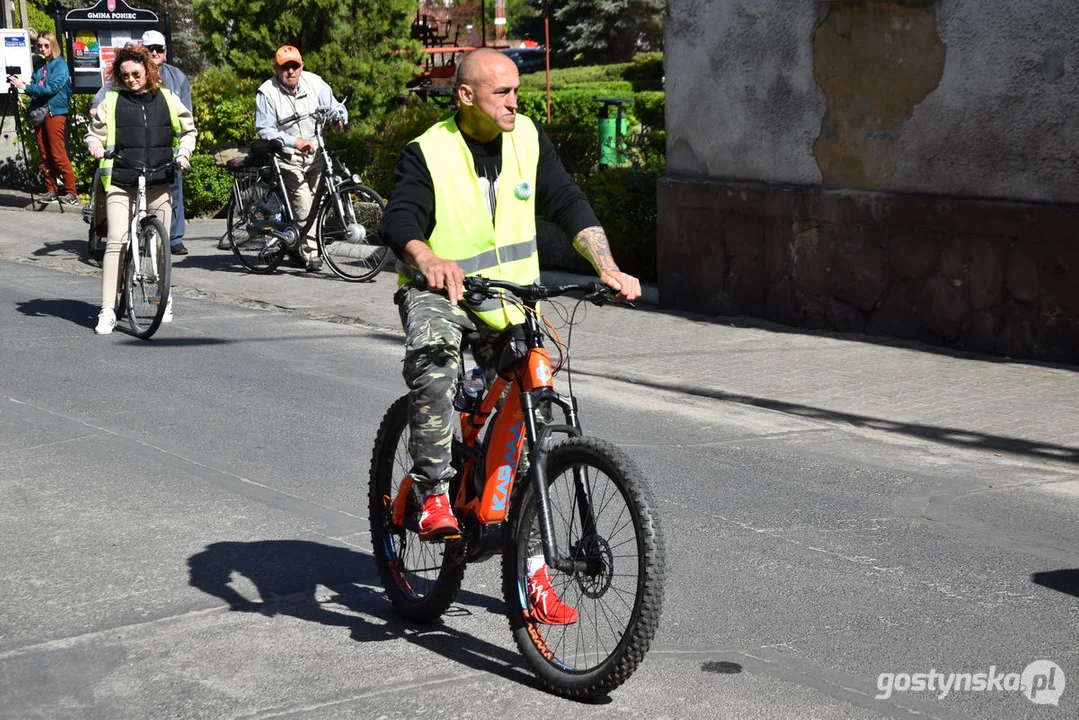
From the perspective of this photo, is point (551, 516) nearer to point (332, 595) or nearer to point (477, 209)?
point (477, 209)

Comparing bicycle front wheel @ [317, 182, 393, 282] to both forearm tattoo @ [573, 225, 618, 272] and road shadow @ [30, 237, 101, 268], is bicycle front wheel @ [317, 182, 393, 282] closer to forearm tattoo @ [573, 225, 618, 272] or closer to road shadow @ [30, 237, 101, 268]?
road shadow @ [30, 237, 101, 268]

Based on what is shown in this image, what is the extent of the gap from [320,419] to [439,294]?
3.64 m

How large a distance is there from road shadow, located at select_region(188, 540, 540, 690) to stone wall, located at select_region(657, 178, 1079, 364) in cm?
541

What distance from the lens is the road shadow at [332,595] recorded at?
15.5ft

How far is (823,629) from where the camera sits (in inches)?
191

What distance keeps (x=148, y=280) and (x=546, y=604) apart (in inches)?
272

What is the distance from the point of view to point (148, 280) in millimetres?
10484

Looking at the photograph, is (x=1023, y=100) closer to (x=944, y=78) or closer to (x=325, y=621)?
A: (x=944, y=78)

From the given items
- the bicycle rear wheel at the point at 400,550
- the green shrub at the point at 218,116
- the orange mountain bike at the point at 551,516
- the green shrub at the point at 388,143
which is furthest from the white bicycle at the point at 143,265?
the green shrub at the point at 218,116

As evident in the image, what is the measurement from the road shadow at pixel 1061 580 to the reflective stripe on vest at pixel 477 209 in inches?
88.1

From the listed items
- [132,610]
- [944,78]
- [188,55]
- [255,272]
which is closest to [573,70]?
[188,55]

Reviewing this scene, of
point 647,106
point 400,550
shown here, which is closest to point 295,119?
point 400,550

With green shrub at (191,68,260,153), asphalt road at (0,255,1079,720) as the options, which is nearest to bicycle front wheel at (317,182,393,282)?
asphalt road at (0,255,1079,720)

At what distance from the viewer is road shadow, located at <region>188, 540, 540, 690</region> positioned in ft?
15.5
